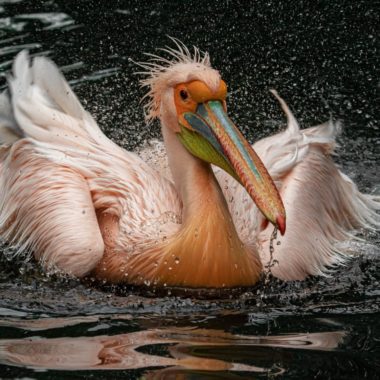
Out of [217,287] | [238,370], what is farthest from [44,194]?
[238,370]

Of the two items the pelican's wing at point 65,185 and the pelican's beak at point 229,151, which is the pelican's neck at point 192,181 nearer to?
the pelican's beak at point 229,151

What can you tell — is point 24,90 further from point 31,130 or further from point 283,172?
point 283,172

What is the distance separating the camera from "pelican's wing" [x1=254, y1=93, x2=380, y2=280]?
4574 millimetres

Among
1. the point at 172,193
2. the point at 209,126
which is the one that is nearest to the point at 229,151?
the point at 209,126

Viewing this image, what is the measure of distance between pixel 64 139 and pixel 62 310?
1033mm

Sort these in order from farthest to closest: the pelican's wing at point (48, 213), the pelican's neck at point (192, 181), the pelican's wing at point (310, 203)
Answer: the pelican's wing at point (310, 203) → the pelican's wing at point (48, 213) → the pelican's neck at point (192, 181)

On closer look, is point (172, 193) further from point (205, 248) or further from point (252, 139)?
point (252, 139)

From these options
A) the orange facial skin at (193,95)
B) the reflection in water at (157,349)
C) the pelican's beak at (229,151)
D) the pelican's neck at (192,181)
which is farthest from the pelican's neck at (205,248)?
the reflection in water at (157,349)

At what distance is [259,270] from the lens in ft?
14.3

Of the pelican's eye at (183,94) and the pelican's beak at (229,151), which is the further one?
the pelican's eye at (183,94)

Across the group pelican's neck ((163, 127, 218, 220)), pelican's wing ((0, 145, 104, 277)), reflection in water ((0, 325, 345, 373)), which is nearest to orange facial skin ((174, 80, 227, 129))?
pelican's neck ((163, 127, 218, 220))

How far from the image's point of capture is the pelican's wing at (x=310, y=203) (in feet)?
15.0

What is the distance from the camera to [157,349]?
3.65 m

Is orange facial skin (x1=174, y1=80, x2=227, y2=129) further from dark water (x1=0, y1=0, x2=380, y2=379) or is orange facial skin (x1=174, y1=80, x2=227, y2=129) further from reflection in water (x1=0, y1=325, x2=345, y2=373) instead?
reflection in water (x1=0, y1=325, x2=345, y2=373)
